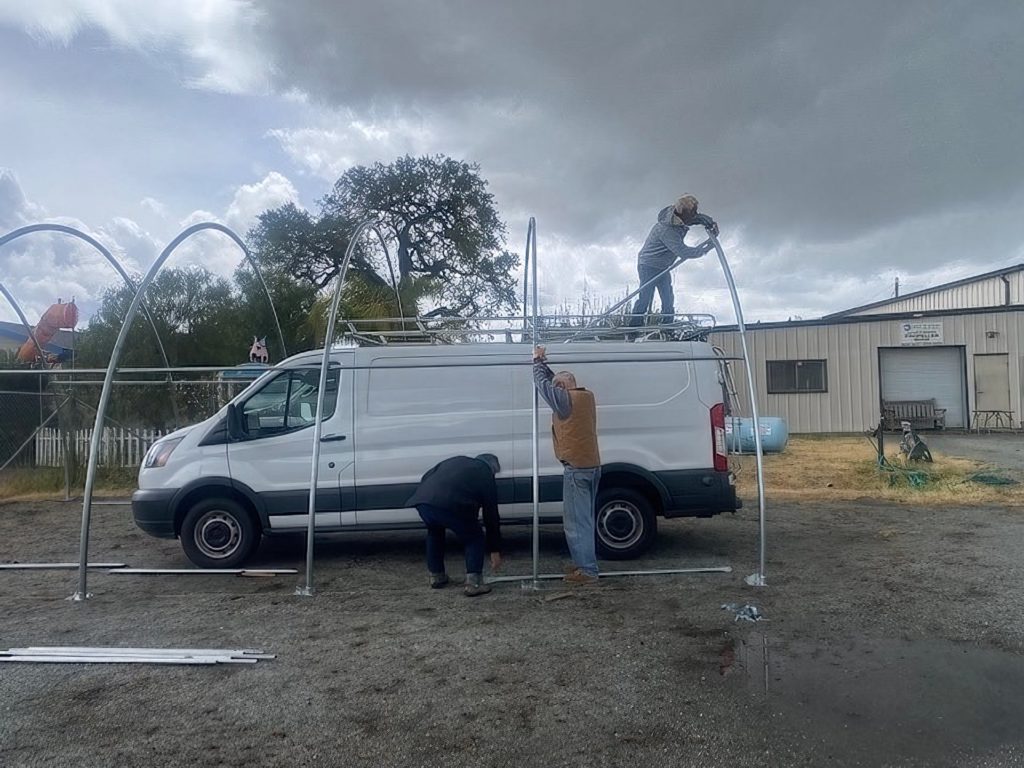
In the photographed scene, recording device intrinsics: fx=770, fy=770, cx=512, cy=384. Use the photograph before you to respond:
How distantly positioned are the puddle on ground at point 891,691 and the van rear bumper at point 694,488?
2.17 metres

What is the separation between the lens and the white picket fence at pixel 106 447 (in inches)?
537

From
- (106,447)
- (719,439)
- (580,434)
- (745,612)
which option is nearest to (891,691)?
(745,612)

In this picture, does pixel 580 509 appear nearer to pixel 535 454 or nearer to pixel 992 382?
pixel 535 454

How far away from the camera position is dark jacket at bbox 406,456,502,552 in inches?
246

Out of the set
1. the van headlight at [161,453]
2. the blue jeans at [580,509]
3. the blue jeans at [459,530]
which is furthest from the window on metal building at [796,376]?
the van headlight at [161,453]

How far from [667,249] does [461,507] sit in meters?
3.67

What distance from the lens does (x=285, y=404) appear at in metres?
7.50

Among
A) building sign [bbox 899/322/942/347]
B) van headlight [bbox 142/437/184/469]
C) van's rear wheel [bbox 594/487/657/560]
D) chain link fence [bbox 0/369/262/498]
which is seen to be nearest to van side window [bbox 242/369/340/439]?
van headlight [bbox 142/437/184/469]

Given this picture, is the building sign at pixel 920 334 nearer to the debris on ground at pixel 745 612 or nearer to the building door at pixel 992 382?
the building door at pixel 992 382

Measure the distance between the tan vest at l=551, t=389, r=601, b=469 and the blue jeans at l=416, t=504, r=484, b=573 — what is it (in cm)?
96

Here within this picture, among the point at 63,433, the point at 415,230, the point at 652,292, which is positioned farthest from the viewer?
the point at 415,230

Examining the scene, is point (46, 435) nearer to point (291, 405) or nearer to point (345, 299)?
point (345, 299)

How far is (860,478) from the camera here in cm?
1330

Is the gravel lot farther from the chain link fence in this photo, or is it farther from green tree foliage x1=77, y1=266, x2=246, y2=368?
green tree foliage x1=77, y1=266, x2=246, y2=368
